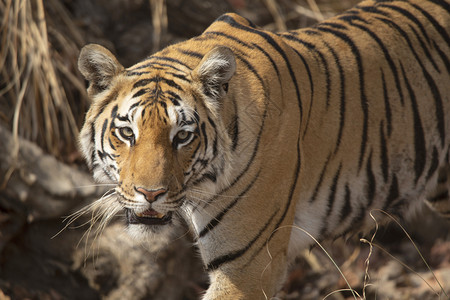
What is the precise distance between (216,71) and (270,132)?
0.44 metres

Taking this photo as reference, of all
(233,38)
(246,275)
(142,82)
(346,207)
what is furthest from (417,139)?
(142,82)

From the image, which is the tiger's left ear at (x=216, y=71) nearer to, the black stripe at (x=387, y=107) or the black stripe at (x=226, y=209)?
the black stripe at (x=226, y=209)

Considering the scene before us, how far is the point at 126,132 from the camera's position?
8.77ft

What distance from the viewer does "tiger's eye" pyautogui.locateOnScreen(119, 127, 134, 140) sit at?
2.66 meters

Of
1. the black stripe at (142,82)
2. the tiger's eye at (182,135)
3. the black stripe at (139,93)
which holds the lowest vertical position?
the tiger's eye at (182,135)

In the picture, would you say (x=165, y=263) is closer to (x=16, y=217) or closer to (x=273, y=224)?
(x=16, y=217)

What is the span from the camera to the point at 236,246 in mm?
2930

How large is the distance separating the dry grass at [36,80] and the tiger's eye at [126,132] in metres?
2.33

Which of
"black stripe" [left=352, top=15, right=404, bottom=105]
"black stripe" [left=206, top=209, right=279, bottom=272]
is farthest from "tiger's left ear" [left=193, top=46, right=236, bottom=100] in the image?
"black stripe" [left=352, top=15, right=404, bottom=105]

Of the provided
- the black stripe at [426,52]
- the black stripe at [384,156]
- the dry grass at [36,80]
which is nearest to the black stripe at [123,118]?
the black stripe at [384,156]

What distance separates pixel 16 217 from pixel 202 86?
246 centimetres

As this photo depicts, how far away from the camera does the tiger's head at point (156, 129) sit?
8.49 feet

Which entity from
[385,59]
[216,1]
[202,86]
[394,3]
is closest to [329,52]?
[385,59]

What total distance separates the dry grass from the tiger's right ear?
6.87ft
